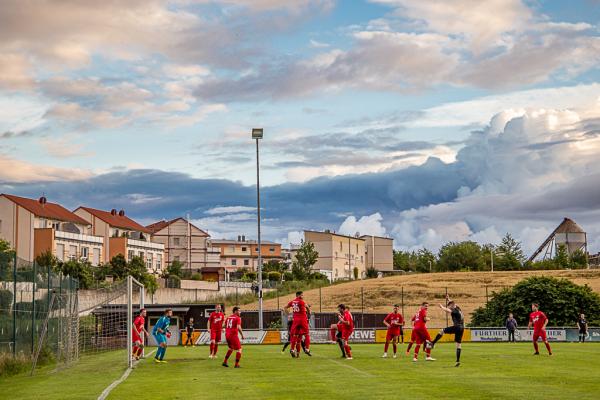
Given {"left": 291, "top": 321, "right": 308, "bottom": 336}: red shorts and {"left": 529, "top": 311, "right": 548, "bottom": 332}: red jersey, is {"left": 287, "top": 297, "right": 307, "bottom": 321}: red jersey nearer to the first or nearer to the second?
{"left": 291, "top": 321, "right": 308, "bottom": 336}: red shorts

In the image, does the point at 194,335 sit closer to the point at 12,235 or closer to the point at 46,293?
the point at 46,293

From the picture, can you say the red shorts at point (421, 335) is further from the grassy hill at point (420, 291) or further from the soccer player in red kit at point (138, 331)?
the grassy hill at point (420, 291)

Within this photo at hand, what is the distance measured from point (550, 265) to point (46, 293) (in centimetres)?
10596

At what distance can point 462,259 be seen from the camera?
14925 cm

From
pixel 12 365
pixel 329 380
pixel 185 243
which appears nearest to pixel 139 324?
pixel 12 365

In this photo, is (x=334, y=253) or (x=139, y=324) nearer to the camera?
(x=139, y=324)

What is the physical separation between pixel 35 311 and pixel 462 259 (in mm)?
125258

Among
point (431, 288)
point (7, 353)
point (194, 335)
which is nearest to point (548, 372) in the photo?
point (7, 353)

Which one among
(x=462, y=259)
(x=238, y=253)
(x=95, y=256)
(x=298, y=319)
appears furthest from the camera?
(x=238, y=253)

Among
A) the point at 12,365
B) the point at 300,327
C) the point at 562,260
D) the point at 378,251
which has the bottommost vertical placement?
the point at 12,365

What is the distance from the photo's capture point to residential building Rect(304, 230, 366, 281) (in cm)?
15000

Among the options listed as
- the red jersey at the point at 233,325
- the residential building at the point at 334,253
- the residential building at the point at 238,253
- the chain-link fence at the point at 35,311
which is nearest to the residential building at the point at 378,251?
the residential building at the point at 334,253

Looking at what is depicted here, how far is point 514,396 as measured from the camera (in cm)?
1730

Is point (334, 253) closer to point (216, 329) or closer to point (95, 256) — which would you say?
point (95, 256)
